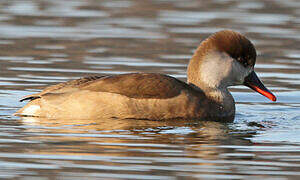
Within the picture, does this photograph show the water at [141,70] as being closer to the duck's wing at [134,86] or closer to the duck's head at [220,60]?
the duck's wing at [134,86]

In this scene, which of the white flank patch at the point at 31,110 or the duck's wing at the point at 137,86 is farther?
the white flank patch at the point at 31,110

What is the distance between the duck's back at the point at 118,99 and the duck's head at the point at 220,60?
64 cm

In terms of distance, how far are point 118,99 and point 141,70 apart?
13.6ft

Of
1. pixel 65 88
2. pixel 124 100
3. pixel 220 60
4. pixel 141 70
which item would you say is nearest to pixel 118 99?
pixel 124 100

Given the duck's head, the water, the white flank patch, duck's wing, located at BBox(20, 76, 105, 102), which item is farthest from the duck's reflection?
the duck's head

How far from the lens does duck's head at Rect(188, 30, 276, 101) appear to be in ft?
34.8

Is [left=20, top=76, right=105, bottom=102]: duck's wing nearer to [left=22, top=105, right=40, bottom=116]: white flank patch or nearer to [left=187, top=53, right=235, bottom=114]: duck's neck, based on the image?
[left=22, top=105, right=40, bottom=116]: white flank patch

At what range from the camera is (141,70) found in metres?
14.1

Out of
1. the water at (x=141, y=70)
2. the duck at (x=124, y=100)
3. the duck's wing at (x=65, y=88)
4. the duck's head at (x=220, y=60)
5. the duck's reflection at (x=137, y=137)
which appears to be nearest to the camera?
the water at (x=141, y=70)

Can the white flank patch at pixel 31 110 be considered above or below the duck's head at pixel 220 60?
below

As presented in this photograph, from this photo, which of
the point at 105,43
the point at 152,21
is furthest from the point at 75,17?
the point at 105,43

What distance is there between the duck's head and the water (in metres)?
0.61

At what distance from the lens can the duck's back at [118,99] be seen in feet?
32.6

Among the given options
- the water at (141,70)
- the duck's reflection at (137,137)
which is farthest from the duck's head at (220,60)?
the duck's reflection at (137,137)
